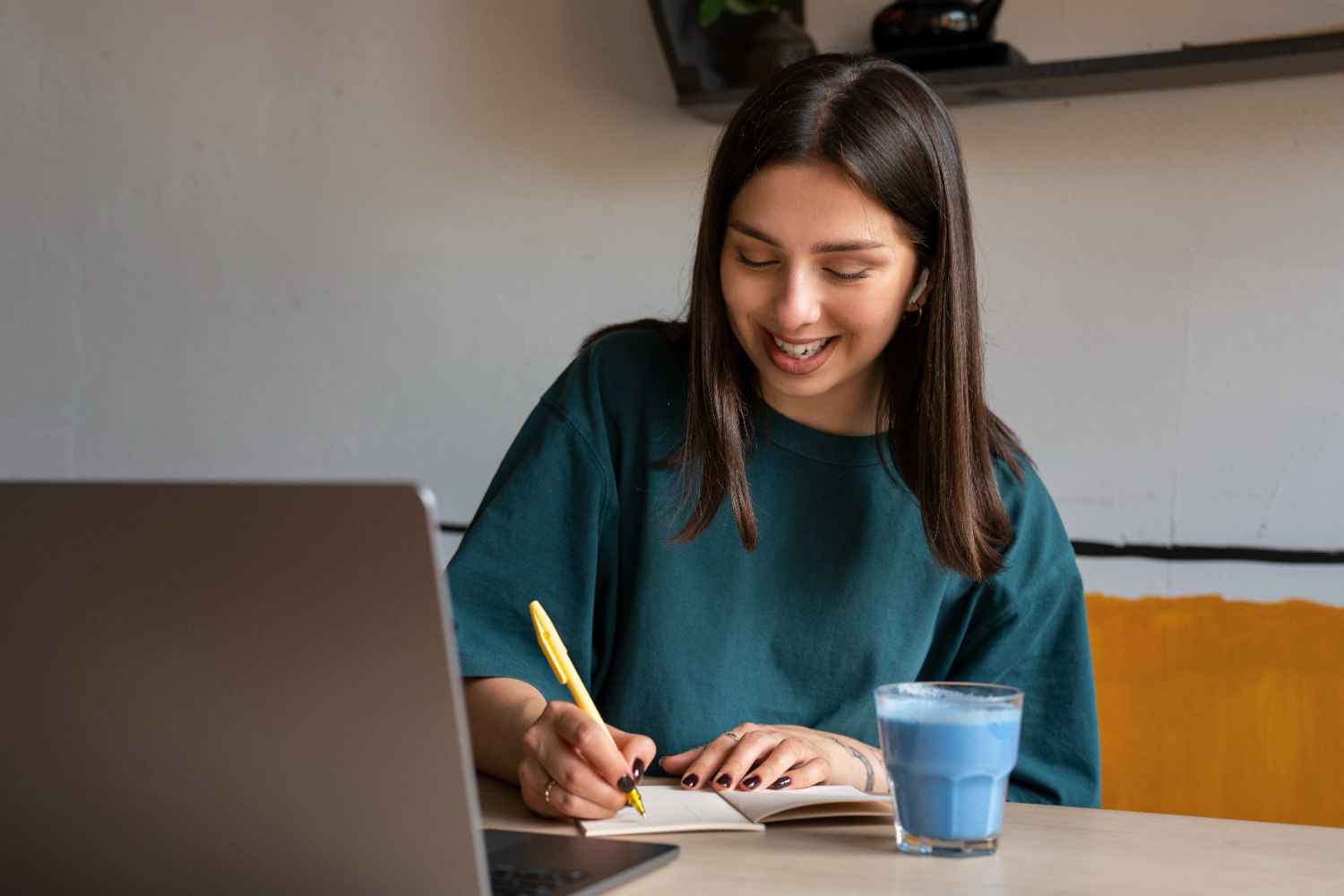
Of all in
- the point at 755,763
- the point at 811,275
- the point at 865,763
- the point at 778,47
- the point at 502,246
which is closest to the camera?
the point at 755,763

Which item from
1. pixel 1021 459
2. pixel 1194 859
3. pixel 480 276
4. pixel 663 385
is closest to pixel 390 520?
pixel 1194 859

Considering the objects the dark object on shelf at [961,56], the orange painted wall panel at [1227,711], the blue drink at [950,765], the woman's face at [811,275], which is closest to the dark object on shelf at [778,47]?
the dark object on shelf at [961,56]

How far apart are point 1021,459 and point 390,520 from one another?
3.19 ft

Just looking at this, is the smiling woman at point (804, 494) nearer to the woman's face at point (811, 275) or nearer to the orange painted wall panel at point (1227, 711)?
the woman's face at point (811, 275)

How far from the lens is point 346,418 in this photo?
1948 millimetres

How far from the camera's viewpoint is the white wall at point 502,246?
4.83ft

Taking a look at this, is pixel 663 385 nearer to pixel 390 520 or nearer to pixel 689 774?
pixel 689 774

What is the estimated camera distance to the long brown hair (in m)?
1.13

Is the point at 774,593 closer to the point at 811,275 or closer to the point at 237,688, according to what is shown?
the point at 811,275

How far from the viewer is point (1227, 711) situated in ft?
4.67

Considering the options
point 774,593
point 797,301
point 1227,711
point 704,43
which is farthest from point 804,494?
point 704,43

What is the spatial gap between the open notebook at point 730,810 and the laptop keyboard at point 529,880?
112 mm

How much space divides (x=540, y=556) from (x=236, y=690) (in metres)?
0.68

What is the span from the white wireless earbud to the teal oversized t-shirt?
0.16m
